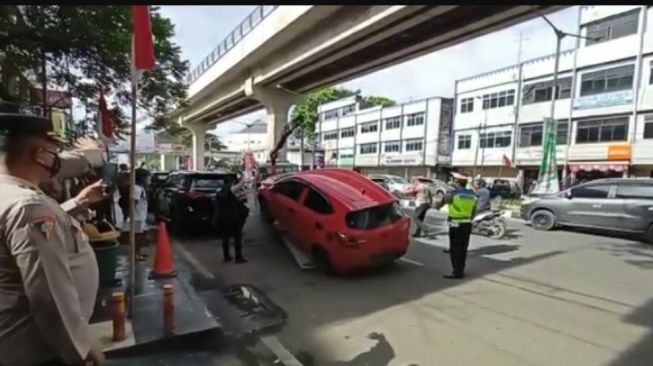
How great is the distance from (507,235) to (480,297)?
238 inches

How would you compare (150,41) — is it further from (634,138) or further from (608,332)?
(634,138)

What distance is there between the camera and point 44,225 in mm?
1647

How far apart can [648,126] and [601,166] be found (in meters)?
3.40

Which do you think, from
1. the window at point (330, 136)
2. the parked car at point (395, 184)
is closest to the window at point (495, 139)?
the parked car at point (395, 184)

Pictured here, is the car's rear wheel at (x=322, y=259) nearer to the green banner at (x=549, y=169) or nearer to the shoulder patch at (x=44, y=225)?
the shoulder patch at (x=44, y=225)

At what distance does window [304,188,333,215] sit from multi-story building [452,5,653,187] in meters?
24.5

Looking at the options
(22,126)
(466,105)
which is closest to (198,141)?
(466,105)

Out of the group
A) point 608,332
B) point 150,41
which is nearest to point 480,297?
point 608,332

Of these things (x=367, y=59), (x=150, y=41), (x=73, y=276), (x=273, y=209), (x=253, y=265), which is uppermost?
(x=367, y=59)

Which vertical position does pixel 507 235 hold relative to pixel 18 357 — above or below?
below

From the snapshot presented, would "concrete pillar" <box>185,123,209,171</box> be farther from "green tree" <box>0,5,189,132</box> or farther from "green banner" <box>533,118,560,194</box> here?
"green banner" <box>533,118,560,194</box>

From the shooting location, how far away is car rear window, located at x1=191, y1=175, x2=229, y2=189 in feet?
37.4

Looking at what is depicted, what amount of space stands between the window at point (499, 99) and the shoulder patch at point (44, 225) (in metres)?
35.1

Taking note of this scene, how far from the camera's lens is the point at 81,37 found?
909 centimetres
